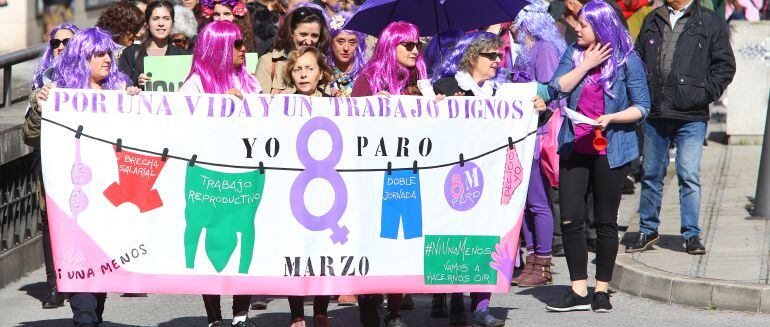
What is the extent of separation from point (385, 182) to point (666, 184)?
6.36 metres

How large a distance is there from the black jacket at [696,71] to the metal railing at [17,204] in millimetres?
4284

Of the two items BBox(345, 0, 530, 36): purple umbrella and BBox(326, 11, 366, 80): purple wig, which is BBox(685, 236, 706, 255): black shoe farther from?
BBox(326, 11, 366, 80): purple wig

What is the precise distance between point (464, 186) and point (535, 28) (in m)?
2.63

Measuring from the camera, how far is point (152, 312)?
904 centimetres

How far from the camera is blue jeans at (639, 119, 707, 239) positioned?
33.3 ft

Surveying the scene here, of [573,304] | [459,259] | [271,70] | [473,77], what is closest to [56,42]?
[271,70]

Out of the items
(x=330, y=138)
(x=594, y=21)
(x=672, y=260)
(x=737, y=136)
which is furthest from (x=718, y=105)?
(x=330, y=138)

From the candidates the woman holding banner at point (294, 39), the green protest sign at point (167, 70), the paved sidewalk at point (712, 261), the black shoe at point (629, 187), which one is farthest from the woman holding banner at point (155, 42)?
the black shoe at point (629, 187)

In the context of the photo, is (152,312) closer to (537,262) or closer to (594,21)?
(537,262)

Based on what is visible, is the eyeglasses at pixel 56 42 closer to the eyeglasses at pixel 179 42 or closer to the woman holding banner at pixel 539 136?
the eyeglasses at pixel 179 42

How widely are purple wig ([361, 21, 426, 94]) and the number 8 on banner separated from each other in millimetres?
651

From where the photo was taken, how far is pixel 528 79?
31.9ft

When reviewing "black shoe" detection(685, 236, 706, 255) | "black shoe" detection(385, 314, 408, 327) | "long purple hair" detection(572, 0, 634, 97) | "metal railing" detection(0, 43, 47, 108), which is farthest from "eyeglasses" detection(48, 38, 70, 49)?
"black shoe" detection(685, 236, 706, 255)

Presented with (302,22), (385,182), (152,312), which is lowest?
(152,312)
